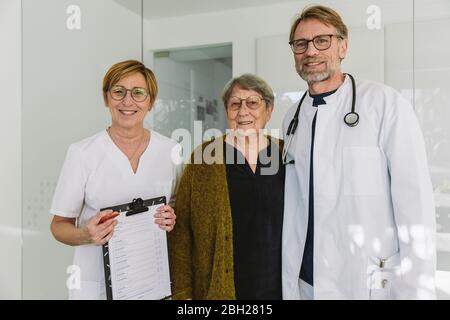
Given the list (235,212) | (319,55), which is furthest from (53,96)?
(319,55)

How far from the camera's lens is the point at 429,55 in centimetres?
125

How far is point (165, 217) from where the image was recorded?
1288 mm

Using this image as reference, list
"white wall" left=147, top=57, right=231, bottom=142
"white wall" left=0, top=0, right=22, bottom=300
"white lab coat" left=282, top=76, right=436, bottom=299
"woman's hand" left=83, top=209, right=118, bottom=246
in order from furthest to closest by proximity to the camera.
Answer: "white wall" left=0, top=0, right=22, bottom=300 < "white wall" left=147, top=57, right=231, bottom=142 < "woman's hand" left=83, top=209, right=118, bottom=246 < "white lab coat" left=282, top=76, right=436, bottom=299

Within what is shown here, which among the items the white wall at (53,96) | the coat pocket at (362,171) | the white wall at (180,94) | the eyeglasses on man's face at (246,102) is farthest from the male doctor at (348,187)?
the white wall at (53,96)

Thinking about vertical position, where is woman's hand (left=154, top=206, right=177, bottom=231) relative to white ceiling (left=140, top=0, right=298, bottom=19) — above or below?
below

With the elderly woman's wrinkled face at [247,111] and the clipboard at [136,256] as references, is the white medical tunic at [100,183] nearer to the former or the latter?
the clipboard at [136,256]

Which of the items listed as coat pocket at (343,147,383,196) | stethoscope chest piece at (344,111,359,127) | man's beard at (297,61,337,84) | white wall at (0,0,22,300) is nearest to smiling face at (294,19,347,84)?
man's beard at (297,61,337,84)

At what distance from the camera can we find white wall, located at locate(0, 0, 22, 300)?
157cm

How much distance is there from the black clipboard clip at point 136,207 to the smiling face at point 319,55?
0.71 meters

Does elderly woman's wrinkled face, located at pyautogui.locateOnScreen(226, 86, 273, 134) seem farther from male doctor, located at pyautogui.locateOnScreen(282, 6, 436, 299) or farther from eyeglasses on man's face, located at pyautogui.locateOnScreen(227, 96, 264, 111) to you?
male doctor, located at pyautogui.locateOnScreen(282, 6, 436, 299)

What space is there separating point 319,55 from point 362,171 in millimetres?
403

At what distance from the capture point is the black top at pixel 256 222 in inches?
48.4

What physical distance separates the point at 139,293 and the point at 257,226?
0.48 meters
